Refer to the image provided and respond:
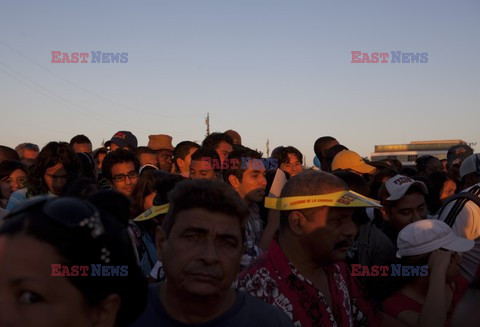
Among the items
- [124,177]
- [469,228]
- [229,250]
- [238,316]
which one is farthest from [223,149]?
[238,316]

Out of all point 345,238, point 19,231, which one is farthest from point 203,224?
point 345,238

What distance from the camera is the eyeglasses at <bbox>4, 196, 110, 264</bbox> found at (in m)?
1.29

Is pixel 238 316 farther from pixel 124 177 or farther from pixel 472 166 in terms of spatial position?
pixel 472 166

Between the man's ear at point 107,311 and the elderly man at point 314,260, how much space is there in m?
1.09

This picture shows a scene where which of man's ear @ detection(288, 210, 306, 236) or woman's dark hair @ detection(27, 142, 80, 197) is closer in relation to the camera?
man's ear @ detection(288, 210, 306, 236)

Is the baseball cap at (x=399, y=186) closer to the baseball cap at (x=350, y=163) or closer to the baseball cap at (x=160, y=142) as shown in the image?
the baseball cap at (x=350, y=163)

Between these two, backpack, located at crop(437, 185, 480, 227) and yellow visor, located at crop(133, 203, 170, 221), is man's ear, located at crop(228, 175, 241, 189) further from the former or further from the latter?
backpack, located at crop(437, 185, 480, 227)

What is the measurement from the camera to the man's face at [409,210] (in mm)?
4277

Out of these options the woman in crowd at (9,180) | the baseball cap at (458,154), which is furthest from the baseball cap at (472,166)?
the woman in crowd at (9,180)

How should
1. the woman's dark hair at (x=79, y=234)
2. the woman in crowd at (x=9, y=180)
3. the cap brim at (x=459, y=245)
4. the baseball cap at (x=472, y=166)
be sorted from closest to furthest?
the woman's dark hair at (x=79, y=234), the cap brim at (x=459, y=245), the baseball cap at (x=472, y=166), the woman in crowd at (x=9, y=180)

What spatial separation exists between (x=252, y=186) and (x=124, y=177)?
5.05ft

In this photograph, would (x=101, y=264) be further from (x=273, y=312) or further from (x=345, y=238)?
(x=345, y=238)

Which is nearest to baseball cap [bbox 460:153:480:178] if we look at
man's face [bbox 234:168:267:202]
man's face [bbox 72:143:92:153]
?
man's face [bbox 234:168:267:202]

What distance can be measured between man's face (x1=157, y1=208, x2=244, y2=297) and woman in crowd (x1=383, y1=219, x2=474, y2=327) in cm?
166
